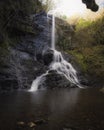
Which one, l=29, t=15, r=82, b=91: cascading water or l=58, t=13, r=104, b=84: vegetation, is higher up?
l=58, t=13, r=104, b=84: vegetation

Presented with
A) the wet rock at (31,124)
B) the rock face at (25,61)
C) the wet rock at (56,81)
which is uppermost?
the rock face at (25,61)

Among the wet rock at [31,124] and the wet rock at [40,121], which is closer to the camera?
the wet rock at [31,124]

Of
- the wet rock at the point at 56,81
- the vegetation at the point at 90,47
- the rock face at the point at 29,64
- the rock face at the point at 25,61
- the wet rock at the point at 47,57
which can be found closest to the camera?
the rock face at the point at 25,61

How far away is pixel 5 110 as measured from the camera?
1274cm

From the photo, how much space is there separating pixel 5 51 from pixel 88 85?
10835 mm

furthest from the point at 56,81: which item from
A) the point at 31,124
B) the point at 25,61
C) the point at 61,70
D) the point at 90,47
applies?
the point at 90,47

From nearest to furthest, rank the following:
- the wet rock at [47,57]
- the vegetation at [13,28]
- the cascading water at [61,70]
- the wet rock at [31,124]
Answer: the wet rock at [31,124]
the vegetation at [13,28]
the cascading water at [61,70]
the wet rock at [47,57]

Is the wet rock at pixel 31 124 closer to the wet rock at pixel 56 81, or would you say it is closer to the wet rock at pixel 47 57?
the wet rock at pixel 56 81

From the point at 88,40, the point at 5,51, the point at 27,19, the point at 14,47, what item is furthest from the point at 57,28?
the point at 5,51

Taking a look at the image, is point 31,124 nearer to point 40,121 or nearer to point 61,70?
point 40,121

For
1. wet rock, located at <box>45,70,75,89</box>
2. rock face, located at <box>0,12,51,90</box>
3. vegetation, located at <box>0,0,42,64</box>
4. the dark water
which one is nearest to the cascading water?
wet rock, located at <box>45,70,75,89</box>

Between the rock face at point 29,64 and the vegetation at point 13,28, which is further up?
the vegetation at point 13,28

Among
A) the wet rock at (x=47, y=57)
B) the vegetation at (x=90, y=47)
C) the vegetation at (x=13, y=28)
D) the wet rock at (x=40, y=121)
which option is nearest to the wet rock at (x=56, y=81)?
the wet rock at (x=47, y=57)

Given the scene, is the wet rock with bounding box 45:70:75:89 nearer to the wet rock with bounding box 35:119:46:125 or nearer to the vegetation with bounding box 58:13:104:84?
the vegetation with bounding box 58:13:104:84
